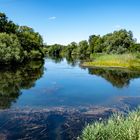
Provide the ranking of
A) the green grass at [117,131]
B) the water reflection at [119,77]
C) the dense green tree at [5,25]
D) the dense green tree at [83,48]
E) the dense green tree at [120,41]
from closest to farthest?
the green grass at [117,131], the water reflection at [119,77], the dense green tree at [5,25], the dense green tree at [120,41], the dense green tree at [83,48]

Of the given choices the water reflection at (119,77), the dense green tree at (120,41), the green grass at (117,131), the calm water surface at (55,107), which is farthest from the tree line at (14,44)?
the green grass at (117,131)

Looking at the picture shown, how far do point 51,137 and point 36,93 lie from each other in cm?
1342

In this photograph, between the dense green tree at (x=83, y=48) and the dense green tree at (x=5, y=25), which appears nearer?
the dense green tree at (x=5, y=25)

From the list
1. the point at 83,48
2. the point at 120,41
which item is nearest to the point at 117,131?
the point at 120,41

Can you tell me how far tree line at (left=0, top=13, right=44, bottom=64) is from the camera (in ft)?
190

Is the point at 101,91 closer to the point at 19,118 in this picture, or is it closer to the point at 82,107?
the point at 82,107

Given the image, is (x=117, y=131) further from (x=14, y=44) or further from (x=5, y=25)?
(x=5, y=25)

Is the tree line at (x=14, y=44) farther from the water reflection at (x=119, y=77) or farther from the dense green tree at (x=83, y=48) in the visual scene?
the dense green tree at (x=83, y=48)

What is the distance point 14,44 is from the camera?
6322cm

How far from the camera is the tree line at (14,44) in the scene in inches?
2280

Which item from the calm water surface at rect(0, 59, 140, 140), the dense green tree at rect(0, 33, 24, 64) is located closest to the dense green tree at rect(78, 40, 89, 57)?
the dense green tree at rect(0, 33, 24, 64)

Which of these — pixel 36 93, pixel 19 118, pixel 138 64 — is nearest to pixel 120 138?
pixel 19 118

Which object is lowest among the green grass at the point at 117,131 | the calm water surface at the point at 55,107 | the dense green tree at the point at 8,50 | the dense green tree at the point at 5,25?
the calm water surface at the point at 55,107

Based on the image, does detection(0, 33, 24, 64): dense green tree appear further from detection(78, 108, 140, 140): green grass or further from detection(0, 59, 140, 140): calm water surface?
detection(78, 108, 140, 140): green grass
